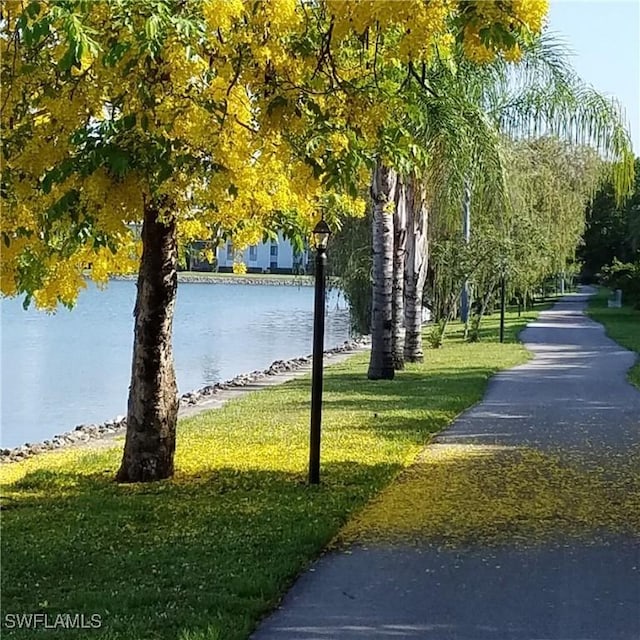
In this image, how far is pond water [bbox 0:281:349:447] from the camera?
20.3 meters

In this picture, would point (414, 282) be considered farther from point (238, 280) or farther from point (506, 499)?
point (238, 280)

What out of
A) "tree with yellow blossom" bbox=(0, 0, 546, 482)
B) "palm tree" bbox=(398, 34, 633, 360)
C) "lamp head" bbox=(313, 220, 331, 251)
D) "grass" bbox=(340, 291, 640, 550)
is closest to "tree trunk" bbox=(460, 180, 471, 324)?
"palm tree" bbox=(398, 34, 633, 360)

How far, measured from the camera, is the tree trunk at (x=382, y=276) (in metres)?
19.5

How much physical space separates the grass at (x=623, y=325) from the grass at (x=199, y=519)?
8428 millimetres

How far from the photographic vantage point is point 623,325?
134 ft

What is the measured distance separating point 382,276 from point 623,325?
23708 mm

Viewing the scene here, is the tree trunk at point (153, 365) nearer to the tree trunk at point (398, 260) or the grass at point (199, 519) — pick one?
the grass at point (199, 519)

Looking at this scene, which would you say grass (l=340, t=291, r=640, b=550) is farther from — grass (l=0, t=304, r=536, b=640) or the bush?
the bush

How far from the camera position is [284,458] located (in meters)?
11.1

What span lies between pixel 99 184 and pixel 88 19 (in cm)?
130

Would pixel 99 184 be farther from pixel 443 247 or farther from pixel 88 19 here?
pixel 443 247

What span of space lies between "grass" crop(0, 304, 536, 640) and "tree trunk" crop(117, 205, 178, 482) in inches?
11.2

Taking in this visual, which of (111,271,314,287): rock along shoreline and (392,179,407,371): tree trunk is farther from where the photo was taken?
(111,271,314,287): rock along shoreline

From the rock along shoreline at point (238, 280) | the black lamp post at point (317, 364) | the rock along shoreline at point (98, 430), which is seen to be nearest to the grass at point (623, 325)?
the rock along shoreline at point (98, 430)
